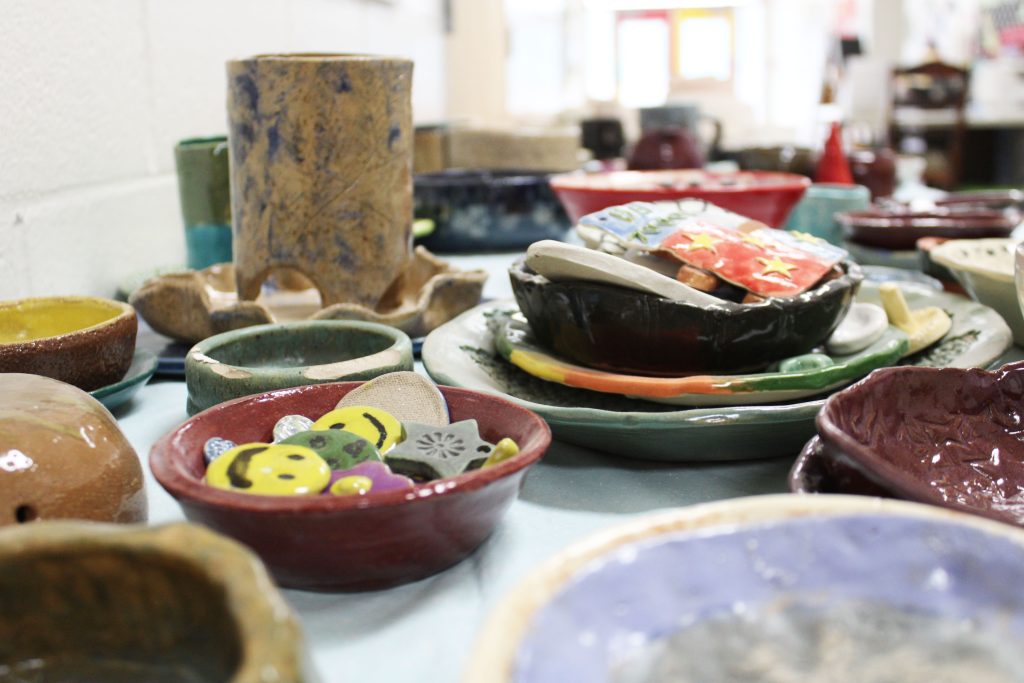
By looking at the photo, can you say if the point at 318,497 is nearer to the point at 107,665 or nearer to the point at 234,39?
the point at 107,665

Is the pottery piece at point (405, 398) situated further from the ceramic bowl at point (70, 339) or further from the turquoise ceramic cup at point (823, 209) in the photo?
the turquoise ceramic cup at point (823, 209)

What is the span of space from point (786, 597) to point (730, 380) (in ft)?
0.87

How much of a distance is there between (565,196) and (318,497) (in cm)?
89

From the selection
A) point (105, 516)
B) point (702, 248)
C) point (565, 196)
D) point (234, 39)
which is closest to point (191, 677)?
point (105, 516)

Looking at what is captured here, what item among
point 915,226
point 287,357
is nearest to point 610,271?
point 287,357

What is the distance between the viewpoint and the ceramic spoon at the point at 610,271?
2.10 feet

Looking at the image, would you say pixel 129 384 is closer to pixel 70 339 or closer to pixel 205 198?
pixel 70 339

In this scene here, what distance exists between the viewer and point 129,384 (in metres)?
0.71

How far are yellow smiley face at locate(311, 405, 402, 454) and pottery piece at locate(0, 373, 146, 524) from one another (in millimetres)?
104

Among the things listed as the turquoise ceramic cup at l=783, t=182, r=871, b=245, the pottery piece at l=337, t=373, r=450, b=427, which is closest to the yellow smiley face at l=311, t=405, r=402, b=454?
the pottery piece at l=337, t=373, r=450, b=427

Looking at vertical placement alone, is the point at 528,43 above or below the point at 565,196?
above

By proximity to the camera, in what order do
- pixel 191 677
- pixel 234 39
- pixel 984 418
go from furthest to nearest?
pixel 234 39 < pixel 984 418 < pixel 191 677

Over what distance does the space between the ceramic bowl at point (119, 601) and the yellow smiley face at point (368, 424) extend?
0.20 metres

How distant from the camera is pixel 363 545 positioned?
418 millimetres
